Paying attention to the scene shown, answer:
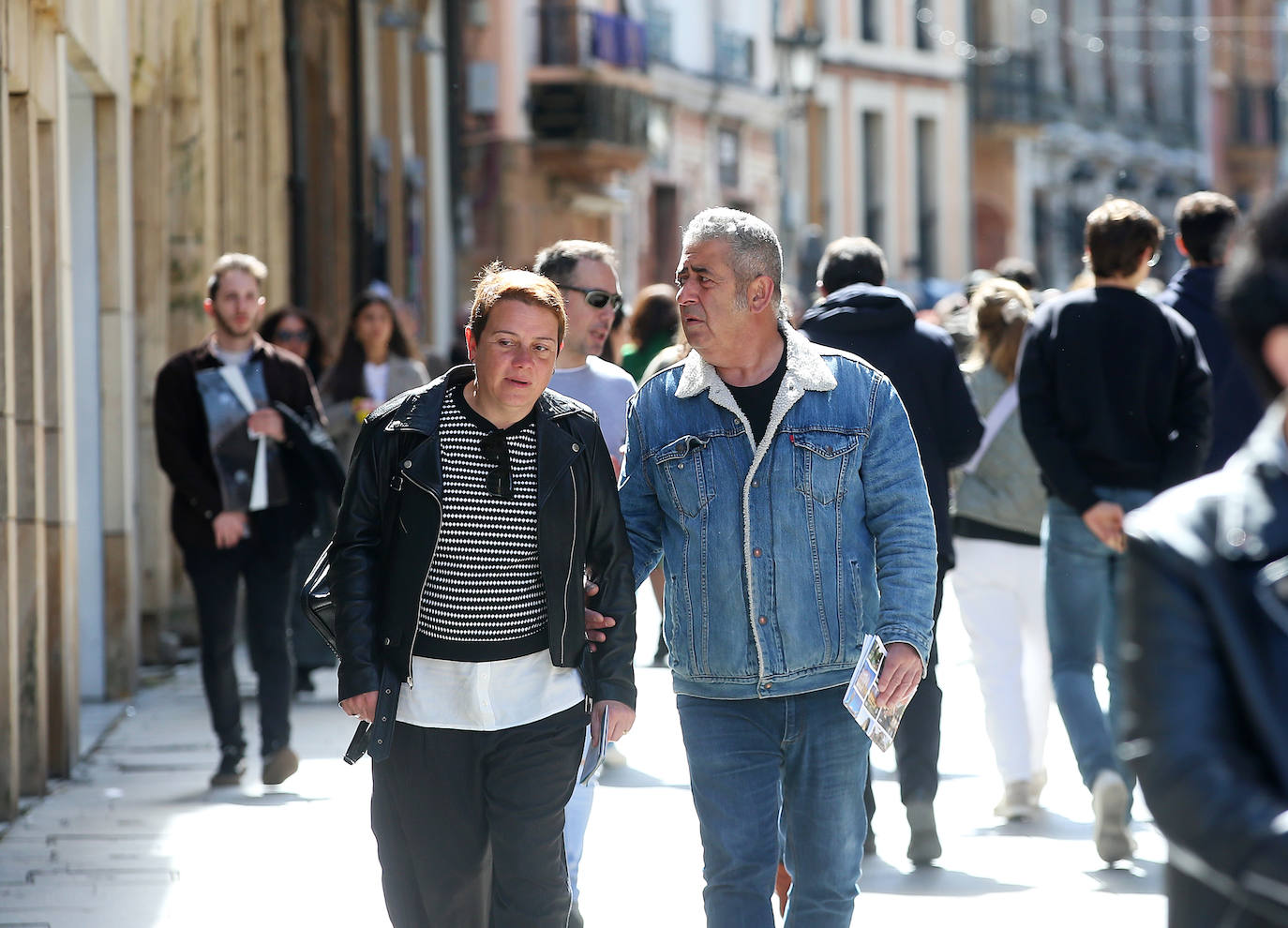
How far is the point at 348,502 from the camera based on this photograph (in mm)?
4988

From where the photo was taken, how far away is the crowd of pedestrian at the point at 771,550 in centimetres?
268

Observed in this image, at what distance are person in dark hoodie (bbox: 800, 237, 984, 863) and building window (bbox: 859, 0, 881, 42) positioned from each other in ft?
133

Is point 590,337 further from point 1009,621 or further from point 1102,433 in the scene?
point 1009,621

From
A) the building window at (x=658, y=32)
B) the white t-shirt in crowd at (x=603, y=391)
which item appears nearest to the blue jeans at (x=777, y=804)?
the white t-shirt in crowd at (x=603, y=391)

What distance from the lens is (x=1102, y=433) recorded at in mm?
7094

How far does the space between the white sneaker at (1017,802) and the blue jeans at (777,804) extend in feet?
10.1

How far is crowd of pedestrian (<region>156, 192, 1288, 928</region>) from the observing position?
105 inches

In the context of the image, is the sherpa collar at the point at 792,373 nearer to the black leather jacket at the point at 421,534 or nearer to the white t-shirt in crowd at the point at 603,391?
the black leather jacket at the point at 421,534

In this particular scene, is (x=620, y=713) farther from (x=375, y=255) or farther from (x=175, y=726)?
(x=375, y=255)

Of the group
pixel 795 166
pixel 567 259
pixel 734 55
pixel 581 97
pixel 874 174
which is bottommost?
pixel 567 259

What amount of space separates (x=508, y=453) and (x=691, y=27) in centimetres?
3594

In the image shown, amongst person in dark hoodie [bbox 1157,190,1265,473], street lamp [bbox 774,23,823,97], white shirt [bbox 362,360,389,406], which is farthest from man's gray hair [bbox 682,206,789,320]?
street lamp [bbox 774,23,823,97]

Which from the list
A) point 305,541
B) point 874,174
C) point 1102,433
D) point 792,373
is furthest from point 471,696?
point 874,174

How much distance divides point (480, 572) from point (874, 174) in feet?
141
